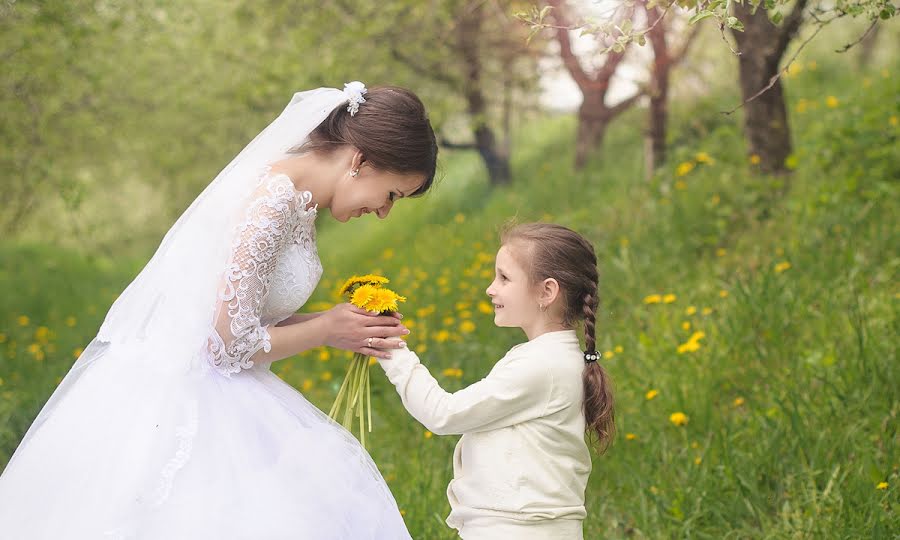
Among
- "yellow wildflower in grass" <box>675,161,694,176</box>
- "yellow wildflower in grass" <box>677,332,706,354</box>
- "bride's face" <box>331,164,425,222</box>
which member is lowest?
"yellow wildflower in grass" <box>677,332,706,354</box>

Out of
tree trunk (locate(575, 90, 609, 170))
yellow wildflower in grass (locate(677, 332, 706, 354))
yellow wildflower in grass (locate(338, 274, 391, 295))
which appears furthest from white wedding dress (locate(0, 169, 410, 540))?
tree trunk (locate(575, 90, 609, 170))

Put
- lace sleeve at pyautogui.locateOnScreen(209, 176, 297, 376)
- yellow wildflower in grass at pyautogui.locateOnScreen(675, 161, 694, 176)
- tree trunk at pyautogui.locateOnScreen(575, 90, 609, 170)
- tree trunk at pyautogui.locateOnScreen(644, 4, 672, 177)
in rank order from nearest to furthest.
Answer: lace sleeve at pyautogui.locateOnScreen(209, 176, 297, 376)
yellow wildflower in grass at pyautogui.locateOnScreen(675, 161, 694, 176)
tree trunk at pyautogui.locateOnScreen(644, 4, 672, 177)
tree trunk at pyautogui.locateOnScreen(575, 90, 609, 170)

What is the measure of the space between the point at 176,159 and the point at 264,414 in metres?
11.0

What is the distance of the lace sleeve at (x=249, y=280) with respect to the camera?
2.39 meters

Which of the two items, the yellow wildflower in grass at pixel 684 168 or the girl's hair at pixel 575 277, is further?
the yellow wildflower in grass at pixel 684 168

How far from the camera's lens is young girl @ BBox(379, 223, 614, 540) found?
2.27 m

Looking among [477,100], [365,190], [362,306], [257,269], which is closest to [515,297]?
[362,306]

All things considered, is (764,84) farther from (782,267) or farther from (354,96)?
(354,96)

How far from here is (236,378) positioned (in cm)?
245

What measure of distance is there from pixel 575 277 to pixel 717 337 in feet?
6.47

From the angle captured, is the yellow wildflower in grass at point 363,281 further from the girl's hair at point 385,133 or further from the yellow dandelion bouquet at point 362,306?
the girl's hair at point 385,133

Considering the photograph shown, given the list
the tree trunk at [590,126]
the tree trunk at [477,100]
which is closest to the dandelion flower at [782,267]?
the tree trunk at [477,100]

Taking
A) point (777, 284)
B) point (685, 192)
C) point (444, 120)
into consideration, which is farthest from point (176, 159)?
point (777, 284)

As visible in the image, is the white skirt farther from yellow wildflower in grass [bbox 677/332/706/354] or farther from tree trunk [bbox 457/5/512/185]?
tree trunk [bbox 457/5/512/185]
